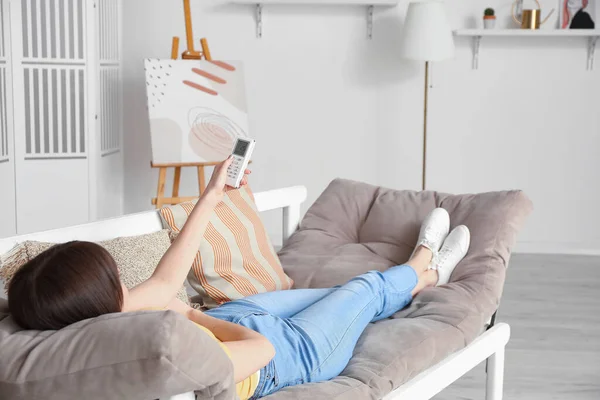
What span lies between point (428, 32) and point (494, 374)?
2.59 metres

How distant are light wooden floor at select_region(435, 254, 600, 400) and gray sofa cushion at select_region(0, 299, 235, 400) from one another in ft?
5.53

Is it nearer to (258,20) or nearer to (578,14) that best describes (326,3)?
(258,20)

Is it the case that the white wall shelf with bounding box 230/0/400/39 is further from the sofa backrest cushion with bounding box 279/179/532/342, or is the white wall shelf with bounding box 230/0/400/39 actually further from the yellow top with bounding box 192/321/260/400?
the yellow top with bounding box 192/321/260/400

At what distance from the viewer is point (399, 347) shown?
195 centimetres

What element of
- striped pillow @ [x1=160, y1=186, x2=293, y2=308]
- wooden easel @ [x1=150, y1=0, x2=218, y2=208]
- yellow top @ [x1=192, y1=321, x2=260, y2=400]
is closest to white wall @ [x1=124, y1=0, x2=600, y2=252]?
wooden easel @ [x1=150, y1=0, x2=218, y2=208]

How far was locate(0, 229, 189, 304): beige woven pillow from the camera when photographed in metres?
1.78

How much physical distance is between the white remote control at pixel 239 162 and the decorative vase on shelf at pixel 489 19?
3.10 metres

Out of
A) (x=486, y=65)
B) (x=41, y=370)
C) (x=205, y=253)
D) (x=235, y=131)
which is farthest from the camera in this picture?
(x=486, y=65)

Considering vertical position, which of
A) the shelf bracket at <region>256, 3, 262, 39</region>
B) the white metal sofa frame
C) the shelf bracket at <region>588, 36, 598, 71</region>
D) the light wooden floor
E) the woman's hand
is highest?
the shelf bracket at <region>256, 3, 262, 39</region>

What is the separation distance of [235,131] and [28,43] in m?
1.18

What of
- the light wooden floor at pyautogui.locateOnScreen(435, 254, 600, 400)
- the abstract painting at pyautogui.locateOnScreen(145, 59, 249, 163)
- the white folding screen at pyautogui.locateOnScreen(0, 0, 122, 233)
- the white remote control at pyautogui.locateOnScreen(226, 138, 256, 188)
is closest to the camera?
the white remote control at pyautogui.locateOnScreen(226, 138, 256, 188)

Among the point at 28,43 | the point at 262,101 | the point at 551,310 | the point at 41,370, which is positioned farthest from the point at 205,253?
the point at 262,101

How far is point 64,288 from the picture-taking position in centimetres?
121

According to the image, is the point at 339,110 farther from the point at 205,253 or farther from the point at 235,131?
the point at 205,253
